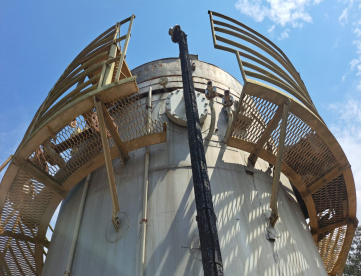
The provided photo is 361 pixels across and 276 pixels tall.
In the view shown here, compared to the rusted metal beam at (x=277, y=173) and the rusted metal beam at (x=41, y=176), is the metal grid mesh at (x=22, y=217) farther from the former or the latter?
the rusted metal beam at (x=277, y=173)

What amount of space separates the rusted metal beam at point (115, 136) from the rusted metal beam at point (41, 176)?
1.39 meters

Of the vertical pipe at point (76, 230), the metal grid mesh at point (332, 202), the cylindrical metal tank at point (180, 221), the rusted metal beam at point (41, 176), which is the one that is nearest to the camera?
the cylindrical metal tank at point (180, 221)

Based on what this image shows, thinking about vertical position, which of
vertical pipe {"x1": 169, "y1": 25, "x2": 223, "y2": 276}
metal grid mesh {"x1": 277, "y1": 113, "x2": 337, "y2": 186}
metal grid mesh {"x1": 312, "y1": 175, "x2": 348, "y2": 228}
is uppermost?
metal grid mesh {"x1": 277, "y1": 113, "x2": 337, "y2": 186}

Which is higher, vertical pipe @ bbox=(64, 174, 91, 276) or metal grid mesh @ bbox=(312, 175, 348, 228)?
metal grid mesh @ bbox=(312, 175, 348, 228)

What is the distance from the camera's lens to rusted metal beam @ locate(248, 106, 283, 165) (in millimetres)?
5541

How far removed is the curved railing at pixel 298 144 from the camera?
5473 millimetres

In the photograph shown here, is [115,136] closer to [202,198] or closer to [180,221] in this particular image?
[180,221]

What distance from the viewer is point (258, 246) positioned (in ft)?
15.0

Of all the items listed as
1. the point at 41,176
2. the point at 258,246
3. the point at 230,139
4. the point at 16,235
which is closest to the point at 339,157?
the point at 230,139

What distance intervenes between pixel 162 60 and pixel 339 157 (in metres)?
5.17

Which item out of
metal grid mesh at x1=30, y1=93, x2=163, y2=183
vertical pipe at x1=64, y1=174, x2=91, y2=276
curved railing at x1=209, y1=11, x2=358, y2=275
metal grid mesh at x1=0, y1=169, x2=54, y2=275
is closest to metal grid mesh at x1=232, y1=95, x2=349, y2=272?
curved railing at x1=209, y1=11, x2=358, y2=275

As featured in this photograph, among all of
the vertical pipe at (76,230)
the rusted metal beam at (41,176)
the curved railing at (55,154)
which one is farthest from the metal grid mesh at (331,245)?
the rusted metal beam at (41,176)

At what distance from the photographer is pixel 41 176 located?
564 cm

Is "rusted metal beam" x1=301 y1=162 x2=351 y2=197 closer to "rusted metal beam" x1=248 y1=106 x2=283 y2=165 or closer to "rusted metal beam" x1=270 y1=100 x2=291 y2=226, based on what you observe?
"rusted metal beam" x1=248 y1=106 x2=283 y2=165
